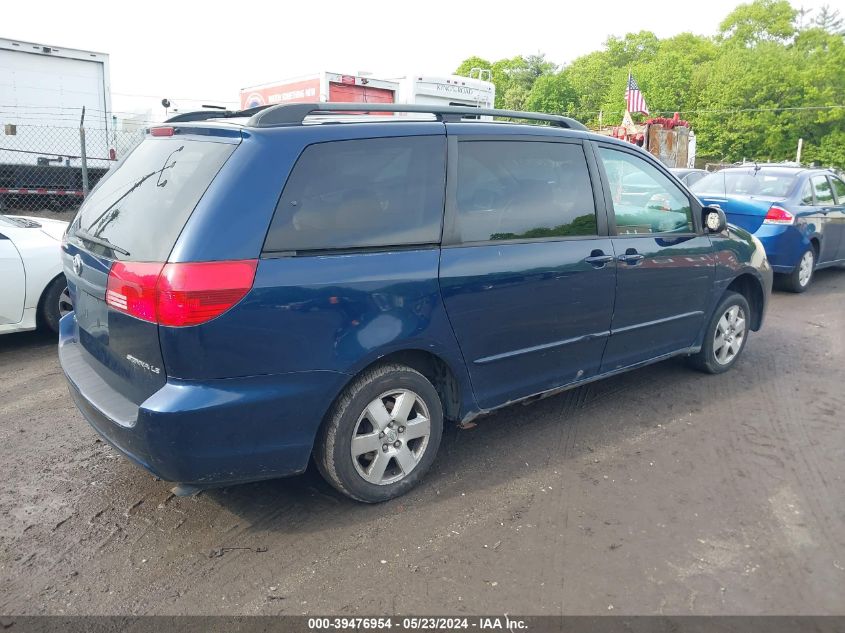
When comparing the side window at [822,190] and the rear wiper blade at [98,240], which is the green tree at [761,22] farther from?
→ the rear wiper blade at [98,240]

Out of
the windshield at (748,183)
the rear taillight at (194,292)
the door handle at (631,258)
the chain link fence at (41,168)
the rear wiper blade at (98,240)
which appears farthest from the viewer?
the chain link fence at (41,168)

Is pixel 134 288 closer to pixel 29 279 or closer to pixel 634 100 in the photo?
pixel 29 279

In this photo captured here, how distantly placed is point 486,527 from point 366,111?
86.4 inches

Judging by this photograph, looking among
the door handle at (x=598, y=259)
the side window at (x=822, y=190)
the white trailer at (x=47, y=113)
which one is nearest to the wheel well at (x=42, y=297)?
the door handle at (x=598, y=259)

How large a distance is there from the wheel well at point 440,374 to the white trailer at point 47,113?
10.9 m

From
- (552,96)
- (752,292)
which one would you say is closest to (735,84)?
(552,96)

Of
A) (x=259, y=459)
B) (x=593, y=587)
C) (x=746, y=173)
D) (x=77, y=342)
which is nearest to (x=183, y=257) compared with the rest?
(x=259, y=459)

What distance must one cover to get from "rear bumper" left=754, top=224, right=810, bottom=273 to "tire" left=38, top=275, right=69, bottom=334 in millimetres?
7992

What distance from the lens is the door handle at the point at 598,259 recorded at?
411 cm

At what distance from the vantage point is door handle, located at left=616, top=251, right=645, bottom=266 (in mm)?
4305

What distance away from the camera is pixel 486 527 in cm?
327

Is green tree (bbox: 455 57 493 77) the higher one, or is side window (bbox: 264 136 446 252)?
green tree (bbox: 455 57 493 77)

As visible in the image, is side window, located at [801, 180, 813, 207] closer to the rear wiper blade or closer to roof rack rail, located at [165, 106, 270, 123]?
roof rack rail, located at [165, 106, 270, 123]

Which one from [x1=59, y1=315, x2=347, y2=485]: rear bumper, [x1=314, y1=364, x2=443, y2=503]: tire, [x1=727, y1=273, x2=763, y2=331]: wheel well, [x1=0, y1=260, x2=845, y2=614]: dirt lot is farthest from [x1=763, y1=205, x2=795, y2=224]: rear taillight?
[x1=59, y1=315, x2=347, y2=485]: rear bumper
